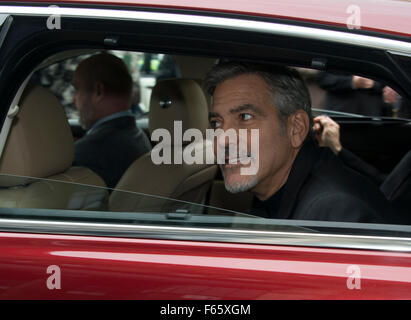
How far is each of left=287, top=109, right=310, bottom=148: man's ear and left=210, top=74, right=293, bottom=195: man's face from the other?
21mm

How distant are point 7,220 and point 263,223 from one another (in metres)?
0.64

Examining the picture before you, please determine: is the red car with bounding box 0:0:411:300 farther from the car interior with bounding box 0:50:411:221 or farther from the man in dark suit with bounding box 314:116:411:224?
the man in dark suit with bounding box 314:116:411:224

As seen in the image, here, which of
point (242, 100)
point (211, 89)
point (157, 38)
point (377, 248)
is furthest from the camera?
point (211, 89)

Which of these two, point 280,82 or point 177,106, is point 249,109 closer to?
point 280,82

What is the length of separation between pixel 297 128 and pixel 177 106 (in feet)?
2.40

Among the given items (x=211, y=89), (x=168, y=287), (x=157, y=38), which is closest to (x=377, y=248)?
(x=168, y=287)

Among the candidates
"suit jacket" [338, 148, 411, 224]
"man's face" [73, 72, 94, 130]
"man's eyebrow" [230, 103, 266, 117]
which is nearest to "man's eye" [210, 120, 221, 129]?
"man's eyebrow" [230, 103, 266, 117]

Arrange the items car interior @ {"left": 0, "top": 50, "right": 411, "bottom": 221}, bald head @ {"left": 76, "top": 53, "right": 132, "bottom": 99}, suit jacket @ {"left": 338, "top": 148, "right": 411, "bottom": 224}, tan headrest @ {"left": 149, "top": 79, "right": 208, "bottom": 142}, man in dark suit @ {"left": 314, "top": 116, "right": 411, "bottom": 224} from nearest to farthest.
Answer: car interior @ {"left": 0, "top": 50, "right": 411, "bottom": 221} < man in dark suit @ {"left": 314, "top": 116, "right": 411, "bottom": 224} < suit jacket @ {"left": 338, "top": 148, "right": 411, "bottom": 224} < tan headrest @ {"left": 149, "top": 79, "right": 208, "bottom": 142} < bald head @ {"left": 76, "top": 53, "right": 132, "bottom": 99}

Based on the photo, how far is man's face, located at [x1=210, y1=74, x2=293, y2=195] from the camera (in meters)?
2.23

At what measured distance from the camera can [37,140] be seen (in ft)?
7.20

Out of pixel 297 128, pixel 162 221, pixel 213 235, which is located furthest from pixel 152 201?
pixel 297 128

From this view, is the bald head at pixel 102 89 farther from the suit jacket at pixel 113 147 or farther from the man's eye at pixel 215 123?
the man's eye at pixel 215 123

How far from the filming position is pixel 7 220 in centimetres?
180
